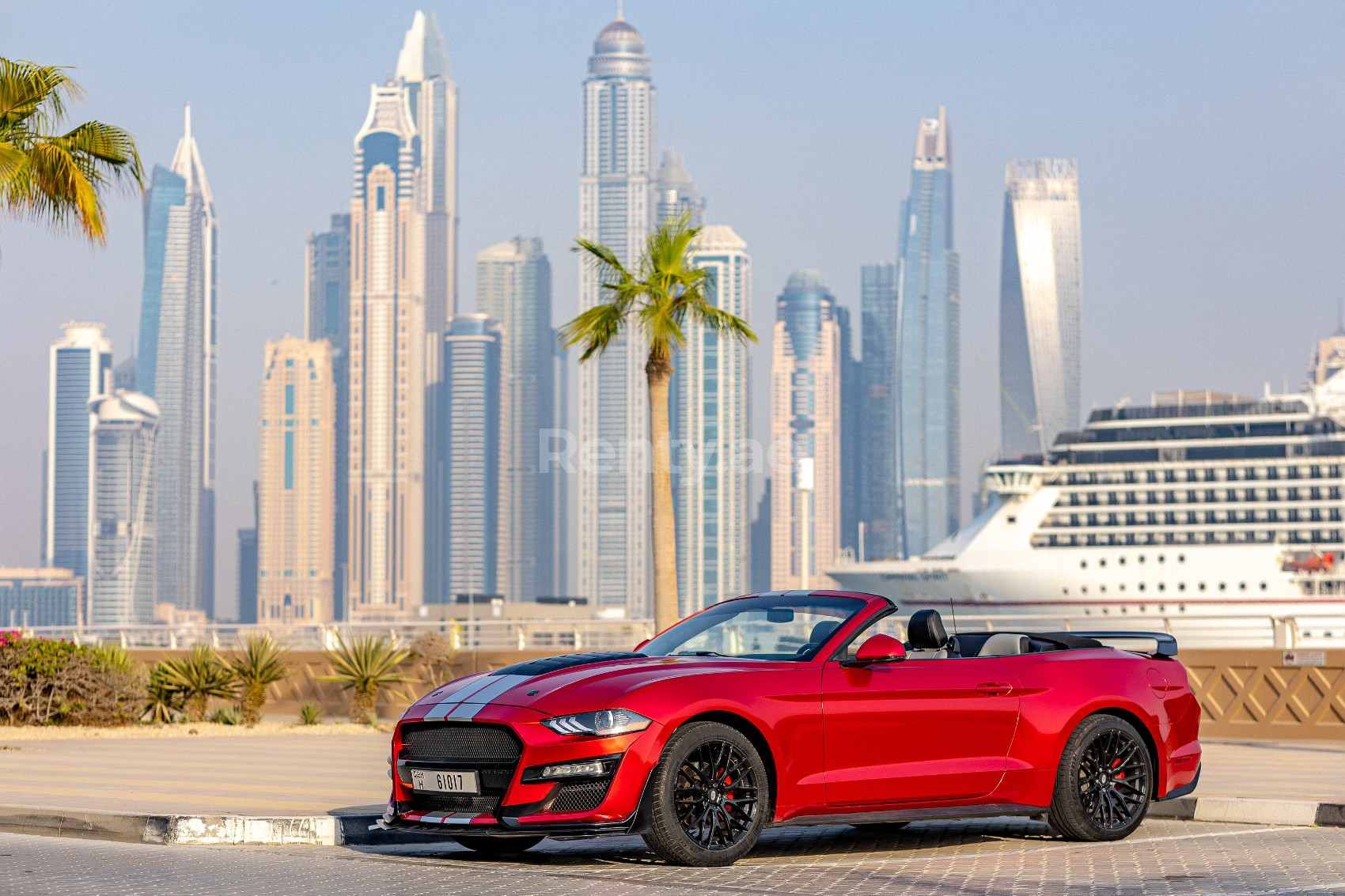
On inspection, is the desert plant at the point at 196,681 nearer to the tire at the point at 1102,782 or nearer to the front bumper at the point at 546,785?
the front bumper at the point at 546,785

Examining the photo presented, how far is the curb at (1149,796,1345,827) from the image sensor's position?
10523mm

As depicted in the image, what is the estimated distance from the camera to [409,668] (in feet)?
84.4

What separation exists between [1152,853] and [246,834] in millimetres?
4994

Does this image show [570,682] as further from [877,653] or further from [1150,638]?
[1150,638]

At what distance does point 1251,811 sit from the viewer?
10758 mm

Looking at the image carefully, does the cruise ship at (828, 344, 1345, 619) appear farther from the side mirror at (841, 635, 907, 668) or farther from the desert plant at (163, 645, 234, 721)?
the side mirror at (841, 635, 907, 668)

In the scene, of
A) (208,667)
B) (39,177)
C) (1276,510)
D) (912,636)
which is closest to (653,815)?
(912,636)

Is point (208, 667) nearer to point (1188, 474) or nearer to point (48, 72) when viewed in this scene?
point (48, 72)

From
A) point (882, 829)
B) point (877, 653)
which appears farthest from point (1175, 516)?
point (877, 653)

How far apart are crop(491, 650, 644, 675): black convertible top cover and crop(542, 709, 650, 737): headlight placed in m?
0.46

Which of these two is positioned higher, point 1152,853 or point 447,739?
point 447,739

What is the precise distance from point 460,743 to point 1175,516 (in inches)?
3002

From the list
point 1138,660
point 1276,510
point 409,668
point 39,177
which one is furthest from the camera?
point 1276,510

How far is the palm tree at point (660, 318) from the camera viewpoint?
2222 centimetres
